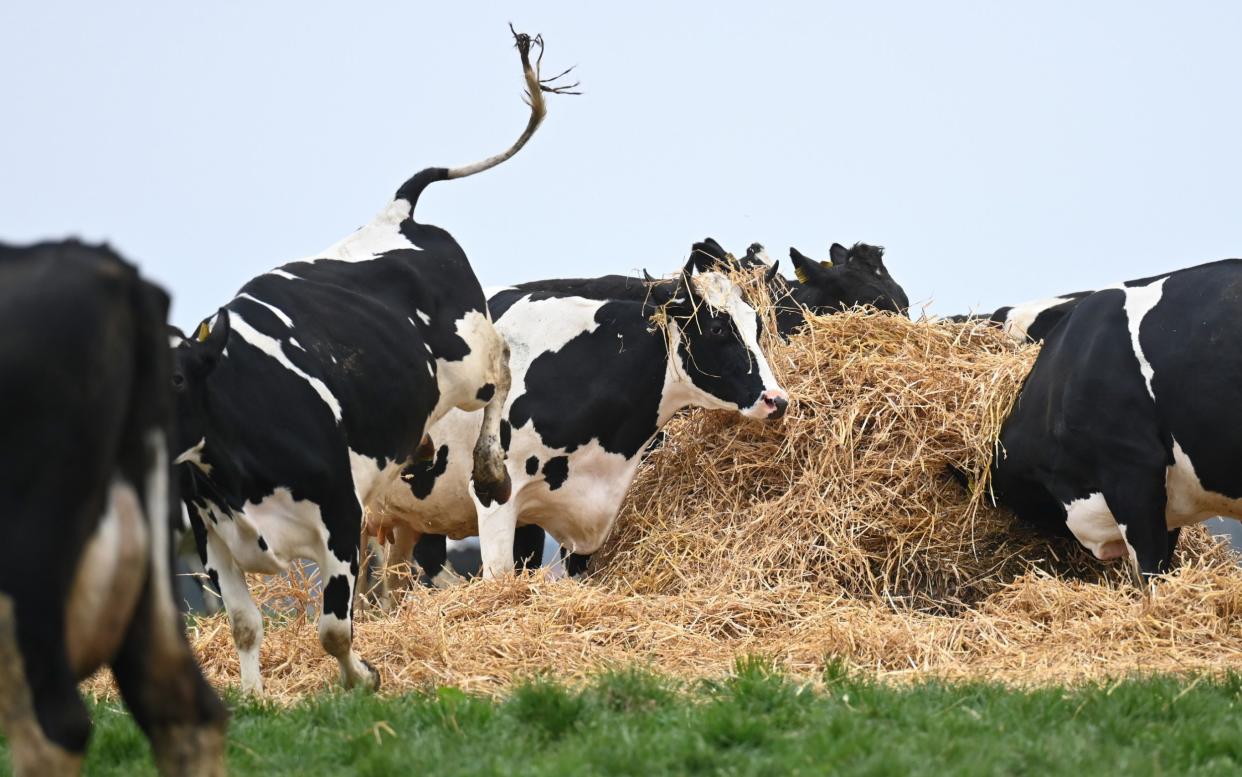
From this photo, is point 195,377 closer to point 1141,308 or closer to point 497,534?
point 497,534

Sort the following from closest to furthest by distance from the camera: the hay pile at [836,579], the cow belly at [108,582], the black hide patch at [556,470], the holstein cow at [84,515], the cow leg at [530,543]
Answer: the holstein cow at [84,515] → the cow belly at [108,582] → the hay pile at [836,579] → the black hide patch at [556,470] → the cow leg at [530,543]

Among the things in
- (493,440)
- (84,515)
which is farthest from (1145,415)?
(84,515)

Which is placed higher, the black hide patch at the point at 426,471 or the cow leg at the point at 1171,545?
the black hide patch at the point at 426,471

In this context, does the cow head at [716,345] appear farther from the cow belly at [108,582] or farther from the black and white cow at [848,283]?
the cow belly at [108,582]

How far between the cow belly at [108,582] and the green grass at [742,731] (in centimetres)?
146

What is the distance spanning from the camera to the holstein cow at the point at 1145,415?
820 cm

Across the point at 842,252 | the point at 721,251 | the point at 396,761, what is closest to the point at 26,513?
the point at 396,761

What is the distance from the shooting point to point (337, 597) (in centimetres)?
696

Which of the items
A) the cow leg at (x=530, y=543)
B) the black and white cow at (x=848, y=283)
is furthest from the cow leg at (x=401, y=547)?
the black and white cow at (x=848, y=283)

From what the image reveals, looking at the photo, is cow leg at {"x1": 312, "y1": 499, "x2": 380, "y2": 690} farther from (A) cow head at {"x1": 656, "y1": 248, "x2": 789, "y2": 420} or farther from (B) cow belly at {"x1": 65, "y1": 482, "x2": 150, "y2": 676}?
(A) cow head at {"x1": 656, "y1": 248, "x2": 789, "y2": 420}

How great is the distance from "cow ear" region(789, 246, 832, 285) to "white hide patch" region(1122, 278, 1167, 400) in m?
5.46

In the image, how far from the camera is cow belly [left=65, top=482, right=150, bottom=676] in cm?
347

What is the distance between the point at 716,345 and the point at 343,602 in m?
4.23

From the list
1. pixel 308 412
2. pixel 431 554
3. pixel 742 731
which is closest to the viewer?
pixel 742 731
